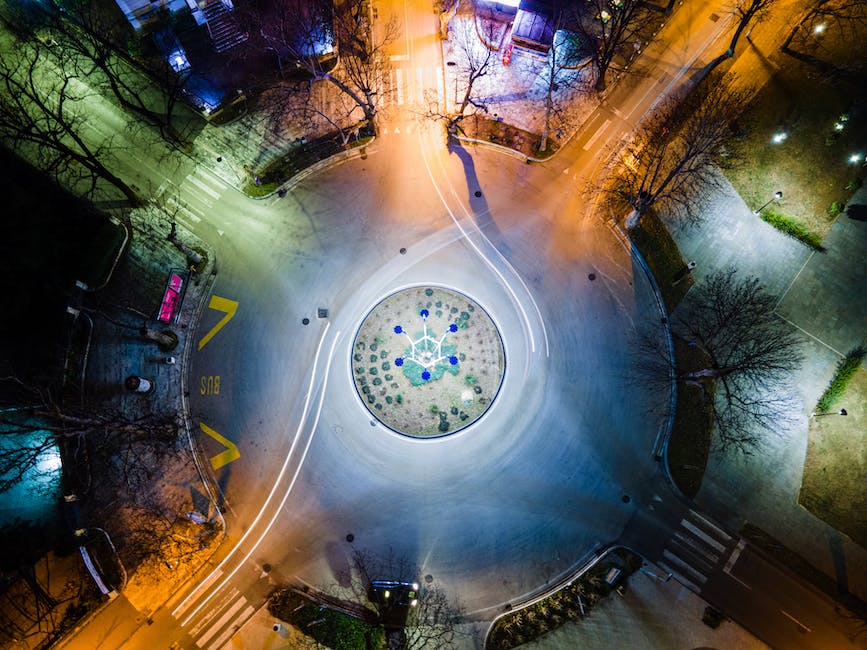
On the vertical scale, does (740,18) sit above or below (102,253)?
above

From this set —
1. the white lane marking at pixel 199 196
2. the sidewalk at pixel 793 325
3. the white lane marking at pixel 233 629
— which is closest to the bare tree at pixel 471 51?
the sidewalk at pixel 793 325

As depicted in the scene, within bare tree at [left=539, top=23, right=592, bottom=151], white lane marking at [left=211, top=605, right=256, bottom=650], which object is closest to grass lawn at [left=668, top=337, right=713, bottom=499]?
bare tree at [left=539, top=23, right=592, bottom=151]

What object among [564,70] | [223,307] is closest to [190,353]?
[223,307]

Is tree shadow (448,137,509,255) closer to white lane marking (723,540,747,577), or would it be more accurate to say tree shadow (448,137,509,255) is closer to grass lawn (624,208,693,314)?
grass lawn (624,208,693,314)

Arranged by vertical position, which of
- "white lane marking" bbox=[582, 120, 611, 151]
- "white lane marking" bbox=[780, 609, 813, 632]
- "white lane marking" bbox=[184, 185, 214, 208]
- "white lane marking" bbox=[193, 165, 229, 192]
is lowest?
"white lane marking" bbox=[184, 185, 214, 208]

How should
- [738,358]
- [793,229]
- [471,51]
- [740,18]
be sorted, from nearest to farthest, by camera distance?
[738,358], [793,229], [471,51], [740,18]

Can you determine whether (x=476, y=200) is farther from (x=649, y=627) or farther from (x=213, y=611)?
(x=213, y=611)

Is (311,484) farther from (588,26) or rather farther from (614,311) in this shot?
(588,26)
